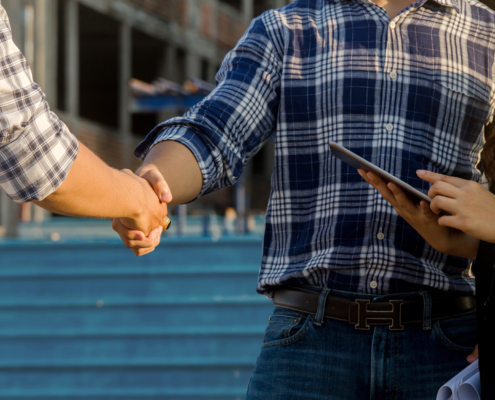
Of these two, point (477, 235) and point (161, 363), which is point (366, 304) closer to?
point (477, 235)

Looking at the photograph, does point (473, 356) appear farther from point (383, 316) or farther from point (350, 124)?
point (350, 124)

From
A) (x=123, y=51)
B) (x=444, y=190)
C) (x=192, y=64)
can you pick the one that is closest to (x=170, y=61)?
(x=192, y=64)

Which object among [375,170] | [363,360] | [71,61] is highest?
[71,61]

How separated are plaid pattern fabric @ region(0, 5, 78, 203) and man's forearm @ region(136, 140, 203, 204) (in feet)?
1.21

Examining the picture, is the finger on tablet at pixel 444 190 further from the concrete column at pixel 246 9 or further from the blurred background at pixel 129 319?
the concrete column at pixel 246 9

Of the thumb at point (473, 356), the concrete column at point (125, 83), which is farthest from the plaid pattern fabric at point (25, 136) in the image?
the concrete column at point (125, 83)

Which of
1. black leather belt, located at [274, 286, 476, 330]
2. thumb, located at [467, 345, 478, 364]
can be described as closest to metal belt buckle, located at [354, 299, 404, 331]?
black leather belt, located at [274, 286, 476, 330]

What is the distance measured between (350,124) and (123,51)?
27.2 ft

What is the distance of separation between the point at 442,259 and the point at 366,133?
1.05ft

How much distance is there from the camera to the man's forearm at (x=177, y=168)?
1.37 metres

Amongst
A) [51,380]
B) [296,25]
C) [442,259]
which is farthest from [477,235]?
[51,380]

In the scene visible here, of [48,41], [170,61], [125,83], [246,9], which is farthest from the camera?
[246,9]

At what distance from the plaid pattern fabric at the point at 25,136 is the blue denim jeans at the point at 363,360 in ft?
2.04

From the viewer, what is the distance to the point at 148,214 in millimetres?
1358
